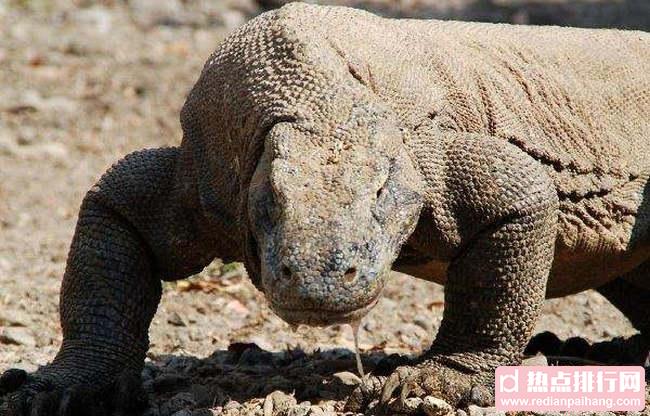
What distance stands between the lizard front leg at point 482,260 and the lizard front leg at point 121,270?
0.98 meters

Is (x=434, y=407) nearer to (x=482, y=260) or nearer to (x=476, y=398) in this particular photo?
(x=476, y=398)

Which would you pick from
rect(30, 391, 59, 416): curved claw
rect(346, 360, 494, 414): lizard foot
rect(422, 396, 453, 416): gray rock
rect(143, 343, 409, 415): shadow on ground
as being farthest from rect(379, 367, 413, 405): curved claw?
rect(30, 391, 59, 416): curved claw

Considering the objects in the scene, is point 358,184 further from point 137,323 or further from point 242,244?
point 137,323

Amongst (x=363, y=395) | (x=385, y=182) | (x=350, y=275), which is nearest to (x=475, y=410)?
(x=363, y=395)

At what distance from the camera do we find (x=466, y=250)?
527cm

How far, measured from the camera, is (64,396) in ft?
17.2

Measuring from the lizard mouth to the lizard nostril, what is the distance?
103mm

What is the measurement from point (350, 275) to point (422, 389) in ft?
3.91

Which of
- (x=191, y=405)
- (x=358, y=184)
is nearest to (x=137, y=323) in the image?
(x=191, y=405)

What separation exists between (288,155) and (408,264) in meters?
1.28

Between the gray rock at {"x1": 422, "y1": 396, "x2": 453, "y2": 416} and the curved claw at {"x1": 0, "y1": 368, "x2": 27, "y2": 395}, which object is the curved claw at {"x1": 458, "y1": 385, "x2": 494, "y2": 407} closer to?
the gray rock at {"x1": 422, "y1": 396, "x2": 453, "y2": 416}

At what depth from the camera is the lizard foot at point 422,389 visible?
5.20 meters

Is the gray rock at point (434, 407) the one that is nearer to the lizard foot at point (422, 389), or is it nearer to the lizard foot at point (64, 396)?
the lizard foot at point (422, 389)

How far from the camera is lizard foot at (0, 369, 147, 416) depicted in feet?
17.1
